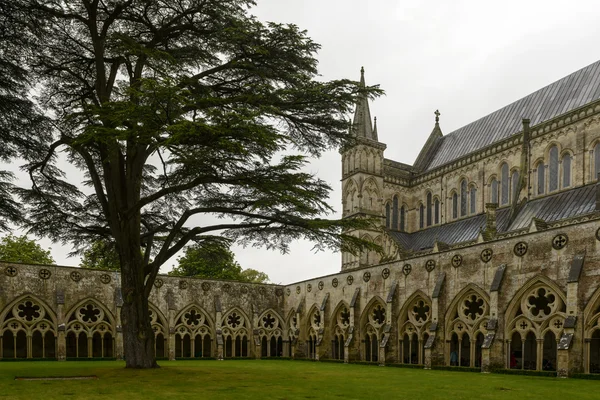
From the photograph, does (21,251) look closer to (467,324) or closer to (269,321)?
(269,321)

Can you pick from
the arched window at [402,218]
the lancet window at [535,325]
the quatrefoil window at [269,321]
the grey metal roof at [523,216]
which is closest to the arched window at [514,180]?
the grey metal roof at [523,216]

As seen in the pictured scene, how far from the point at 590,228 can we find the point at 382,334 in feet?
41.0

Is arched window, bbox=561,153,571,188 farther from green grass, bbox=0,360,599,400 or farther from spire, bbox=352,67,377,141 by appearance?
green grass, bbox=0,360,599,400

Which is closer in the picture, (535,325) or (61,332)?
(535,325)

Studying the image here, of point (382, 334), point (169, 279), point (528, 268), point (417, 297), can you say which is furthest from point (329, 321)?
point (528, 268)

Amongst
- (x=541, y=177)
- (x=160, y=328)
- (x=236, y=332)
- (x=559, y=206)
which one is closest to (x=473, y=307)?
(x=559, y=206)

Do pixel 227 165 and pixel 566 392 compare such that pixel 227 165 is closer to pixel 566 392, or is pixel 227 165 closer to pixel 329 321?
pixel 566 392

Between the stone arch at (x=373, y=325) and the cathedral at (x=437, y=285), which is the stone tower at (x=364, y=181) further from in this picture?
the stone arch at (x=373, y=325)

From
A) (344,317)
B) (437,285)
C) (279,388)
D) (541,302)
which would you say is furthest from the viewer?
(344,317)

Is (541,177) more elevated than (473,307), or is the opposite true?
(541,177)

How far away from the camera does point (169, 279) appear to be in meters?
33.6

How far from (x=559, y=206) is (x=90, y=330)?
89.5 feet

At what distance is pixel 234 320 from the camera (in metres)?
35.4

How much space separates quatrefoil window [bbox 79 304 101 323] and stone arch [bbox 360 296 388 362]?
1476 centimetres
